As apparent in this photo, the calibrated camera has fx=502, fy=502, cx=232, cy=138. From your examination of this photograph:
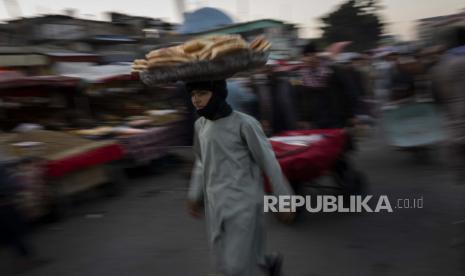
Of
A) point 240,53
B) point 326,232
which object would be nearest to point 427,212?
point 326,232

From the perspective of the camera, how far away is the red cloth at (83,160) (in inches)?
221

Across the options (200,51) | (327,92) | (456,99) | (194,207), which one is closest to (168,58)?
(200,51)

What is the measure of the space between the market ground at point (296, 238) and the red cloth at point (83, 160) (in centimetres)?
58

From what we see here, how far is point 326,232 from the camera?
4730 mm

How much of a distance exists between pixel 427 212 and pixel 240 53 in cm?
324

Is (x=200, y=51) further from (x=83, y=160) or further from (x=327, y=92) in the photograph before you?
(x=83, y=160)

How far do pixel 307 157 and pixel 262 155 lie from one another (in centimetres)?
173

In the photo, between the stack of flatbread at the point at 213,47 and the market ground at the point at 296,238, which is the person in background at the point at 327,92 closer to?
the market ground at the point at 296,238

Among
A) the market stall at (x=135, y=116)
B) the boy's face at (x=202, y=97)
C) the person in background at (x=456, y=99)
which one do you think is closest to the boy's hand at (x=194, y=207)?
the boy's face at (x=202, y=97)

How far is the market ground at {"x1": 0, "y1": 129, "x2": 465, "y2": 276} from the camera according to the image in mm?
3996

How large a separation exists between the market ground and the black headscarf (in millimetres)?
1662

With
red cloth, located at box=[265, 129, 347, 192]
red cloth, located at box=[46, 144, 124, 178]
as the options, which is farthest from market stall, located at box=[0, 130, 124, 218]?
red cloth, located at box=[265, 129, 347, 192]

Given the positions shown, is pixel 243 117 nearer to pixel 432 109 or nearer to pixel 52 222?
pixel 52 222

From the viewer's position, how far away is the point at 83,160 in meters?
6.04
